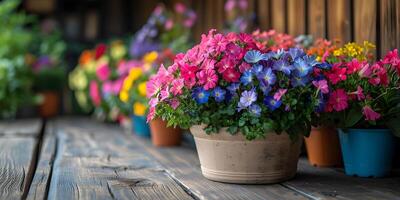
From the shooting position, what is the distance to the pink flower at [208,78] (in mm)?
1880

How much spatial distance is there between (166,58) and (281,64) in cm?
162

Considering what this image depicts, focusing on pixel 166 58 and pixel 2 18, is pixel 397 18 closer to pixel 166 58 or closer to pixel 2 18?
pixel 166 58

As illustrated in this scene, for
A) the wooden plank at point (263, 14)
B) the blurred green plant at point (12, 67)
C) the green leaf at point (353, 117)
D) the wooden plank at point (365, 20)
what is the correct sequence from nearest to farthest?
the green leaf at point (353, 117), the wooden plank at point (365, 20), the wooden plank at point (263, 14), the blurred green plant at point (12, 67)

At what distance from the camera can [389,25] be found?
241 cm

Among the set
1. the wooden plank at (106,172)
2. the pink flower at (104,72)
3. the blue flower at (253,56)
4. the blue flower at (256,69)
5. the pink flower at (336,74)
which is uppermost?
the pink flower at (104,72)

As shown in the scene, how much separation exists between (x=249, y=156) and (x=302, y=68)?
0.36 m

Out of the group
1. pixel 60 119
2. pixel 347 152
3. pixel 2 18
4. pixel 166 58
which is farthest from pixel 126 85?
pixel 2 18

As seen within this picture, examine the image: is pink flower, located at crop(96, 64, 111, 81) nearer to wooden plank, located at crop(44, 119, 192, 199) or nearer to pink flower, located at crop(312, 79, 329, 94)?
wooden plank, located at crop(44, 119, 192, 199)

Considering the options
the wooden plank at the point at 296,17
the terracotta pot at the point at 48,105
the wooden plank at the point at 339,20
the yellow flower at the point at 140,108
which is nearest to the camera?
the wooden plank at the point at 339,20

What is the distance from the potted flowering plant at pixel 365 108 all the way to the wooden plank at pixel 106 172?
2.16 feet

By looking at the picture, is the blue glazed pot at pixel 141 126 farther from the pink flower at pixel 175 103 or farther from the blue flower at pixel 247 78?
the blue flower at pixel 247 78

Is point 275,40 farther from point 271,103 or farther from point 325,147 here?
point 271,103

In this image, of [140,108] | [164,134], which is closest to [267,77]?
A: [164,134]

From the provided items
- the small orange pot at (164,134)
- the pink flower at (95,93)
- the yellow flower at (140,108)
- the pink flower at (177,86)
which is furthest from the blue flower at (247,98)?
the pink flower at (95,93)
